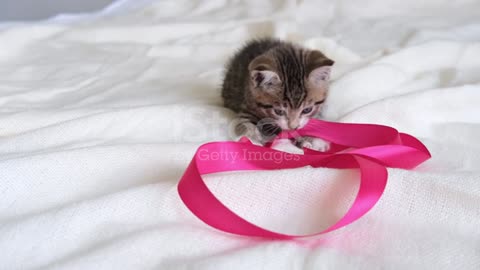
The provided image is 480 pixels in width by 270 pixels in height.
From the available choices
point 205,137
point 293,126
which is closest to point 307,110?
point 293,126

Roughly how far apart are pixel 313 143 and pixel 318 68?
219 mm

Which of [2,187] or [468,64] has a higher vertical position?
[468,64]

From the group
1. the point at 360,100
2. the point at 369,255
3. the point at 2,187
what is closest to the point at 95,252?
the point at 2,187

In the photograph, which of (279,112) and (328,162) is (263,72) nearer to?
(279,112)

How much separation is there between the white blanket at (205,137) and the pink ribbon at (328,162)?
27 millimetres

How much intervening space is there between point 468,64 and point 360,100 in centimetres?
43

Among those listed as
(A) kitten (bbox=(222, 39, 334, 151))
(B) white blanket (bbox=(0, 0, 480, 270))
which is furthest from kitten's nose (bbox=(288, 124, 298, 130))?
(B) white blanket (bbox=(0, 0, 480, 270))

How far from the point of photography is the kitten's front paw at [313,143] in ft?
3.51

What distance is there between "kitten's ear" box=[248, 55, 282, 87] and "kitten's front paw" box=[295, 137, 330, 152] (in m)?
0.20

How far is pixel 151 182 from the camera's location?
2.73 ft

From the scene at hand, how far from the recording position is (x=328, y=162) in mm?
828

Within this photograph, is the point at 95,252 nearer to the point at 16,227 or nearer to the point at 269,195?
the point at 16,227

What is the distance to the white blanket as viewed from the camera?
0.64 m

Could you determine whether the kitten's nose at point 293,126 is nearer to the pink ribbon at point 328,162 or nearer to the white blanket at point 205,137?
the pink ribbon at point 328,162
